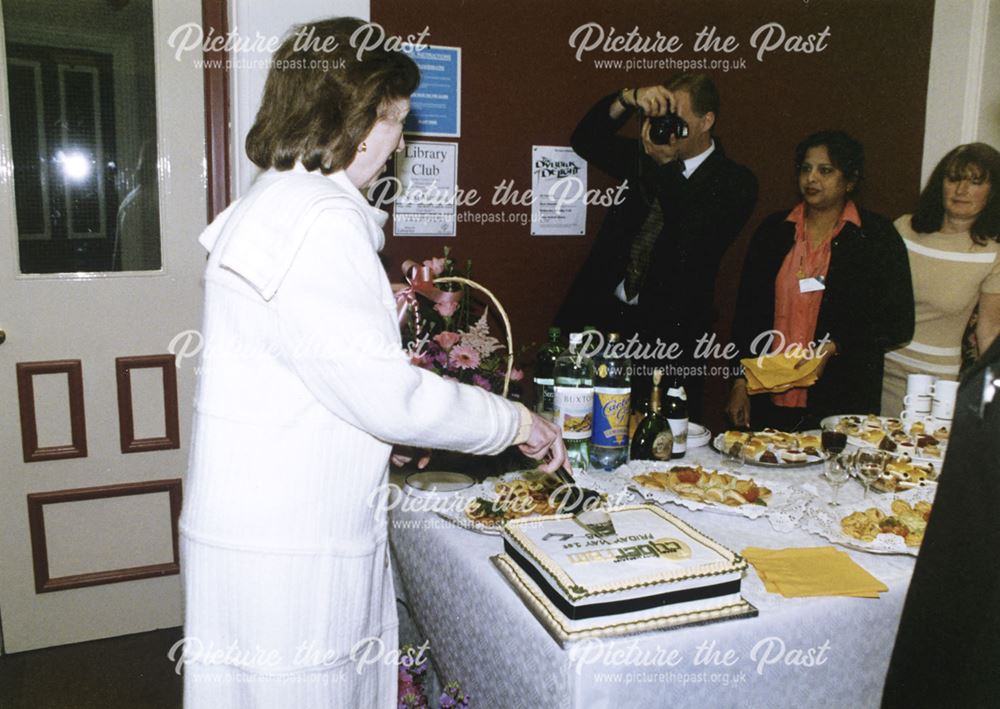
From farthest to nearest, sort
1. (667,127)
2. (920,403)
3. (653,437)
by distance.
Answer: (667,127), (920,403), (653,437)

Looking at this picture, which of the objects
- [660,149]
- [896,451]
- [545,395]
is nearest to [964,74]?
[660,149]

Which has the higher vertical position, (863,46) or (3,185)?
(863,46)

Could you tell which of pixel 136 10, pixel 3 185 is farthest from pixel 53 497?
pixel 136 10

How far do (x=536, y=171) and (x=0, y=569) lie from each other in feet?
7.06

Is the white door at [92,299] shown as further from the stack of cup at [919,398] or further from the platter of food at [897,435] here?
the stack of cup at [919,398]

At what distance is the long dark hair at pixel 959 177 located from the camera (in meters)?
2.86

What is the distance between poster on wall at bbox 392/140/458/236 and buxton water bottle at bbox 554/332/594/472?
3.83 feet

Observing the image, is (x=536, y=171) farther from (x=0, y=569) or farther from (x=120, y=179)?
(x=0, y=569)

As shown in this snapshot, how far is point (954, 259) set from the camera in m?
2.87

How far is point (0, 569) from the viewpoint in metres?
2.45

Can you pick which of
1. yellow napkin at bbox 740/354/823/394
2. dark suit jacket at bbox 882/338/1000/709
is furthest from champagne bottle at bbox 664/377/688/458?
dark suit jacket at bbox 882/338/1000/709

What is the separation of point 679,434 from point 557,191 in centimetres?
142

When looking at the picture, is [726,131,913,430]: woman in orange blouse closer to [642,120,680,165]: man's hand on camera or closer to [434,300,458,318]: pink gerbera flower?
[642,120,680,165]: man's hand on camera

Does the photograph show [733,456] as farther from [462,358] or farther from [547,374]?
[462,358]
